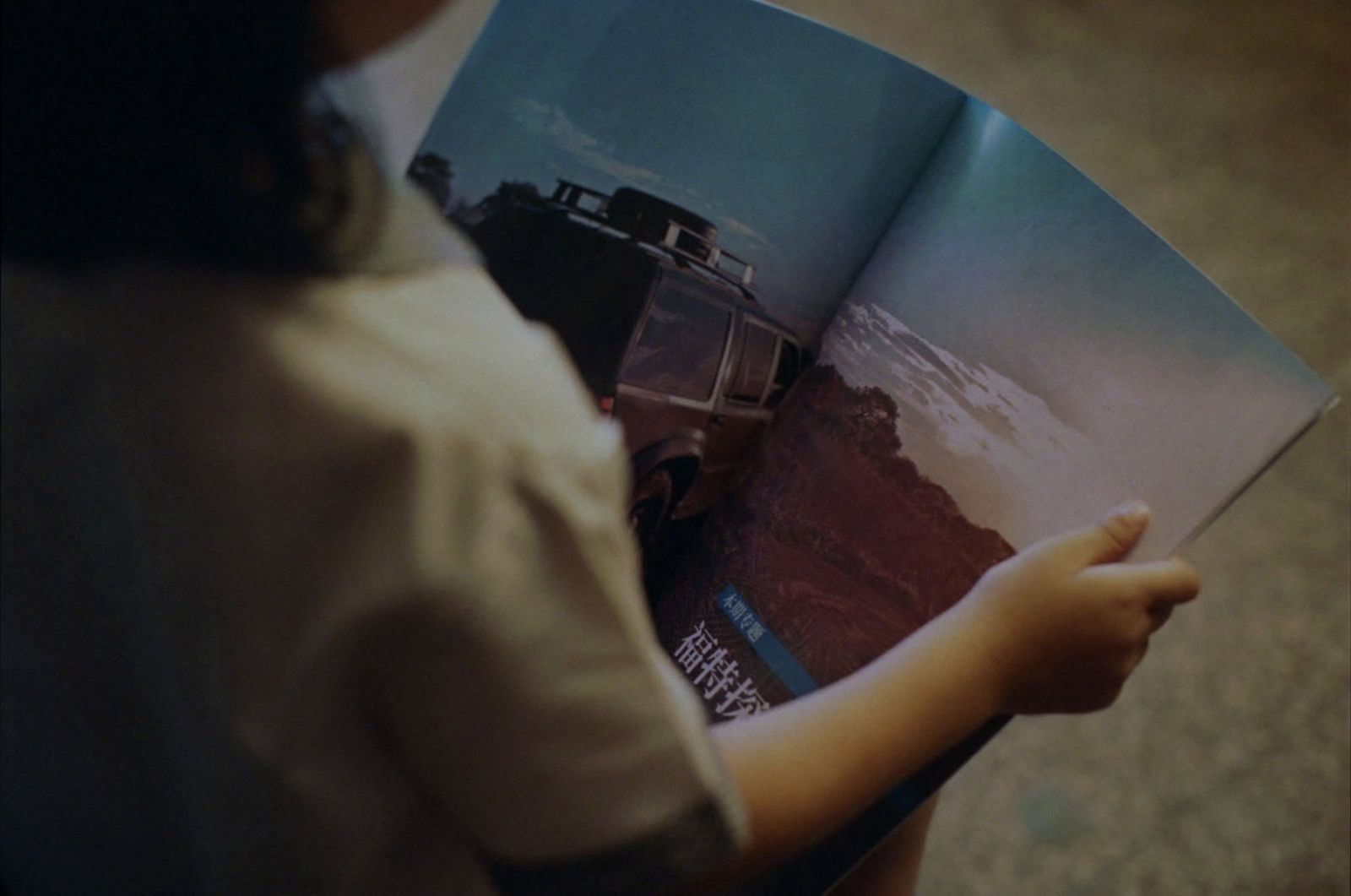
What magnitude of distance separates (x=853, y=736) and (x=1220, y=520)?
13.2 inches

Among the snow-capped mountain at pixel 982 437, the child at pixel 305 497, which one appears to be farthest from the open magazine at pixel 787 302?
the child at pixel 305 497

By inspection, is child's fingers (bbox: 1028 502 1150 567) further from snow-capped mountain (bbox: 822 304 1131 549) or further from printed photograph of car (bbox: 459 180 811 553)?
printed photograph of car (bbox: 459 180 811 553)

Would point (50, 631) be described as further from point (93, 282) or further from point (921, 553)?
point (921, 553)

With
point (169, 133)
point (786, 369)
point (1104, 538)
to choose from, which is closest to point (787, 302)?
point (786, 369)

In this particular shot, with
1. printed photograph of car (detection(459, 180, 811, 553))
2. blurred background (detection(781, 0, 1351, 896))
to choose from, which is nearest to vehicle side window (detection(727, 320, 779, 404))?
printed photograph of car (detection(459, 180, 811, 553))

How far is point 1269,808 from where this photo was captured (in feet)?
1.69

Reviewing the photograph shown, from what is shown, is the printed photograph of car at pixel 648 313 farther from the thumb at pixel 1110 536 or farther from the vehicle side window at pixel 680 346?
the thumb at pixel 1110 536

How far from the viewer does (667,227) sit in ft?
1.33

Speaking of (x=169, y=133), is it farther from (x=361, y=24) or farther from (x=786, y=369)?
(x=786, y=369)

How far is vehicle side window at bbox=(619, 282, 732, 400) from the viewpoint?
40cm

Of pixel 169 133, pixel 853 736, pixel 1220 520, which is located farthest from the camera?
pixel 1220 520

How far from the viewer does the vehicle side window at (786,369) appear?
41 centimetres

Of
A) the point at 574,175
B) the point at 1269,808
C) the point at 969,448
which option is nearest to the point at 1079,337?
the point at 969,448

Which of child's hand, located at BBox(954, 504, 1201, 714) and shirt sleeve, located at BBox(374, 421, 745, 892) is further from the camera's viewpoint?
child's hand, located at BBox(954, 504, 1201, 714)
